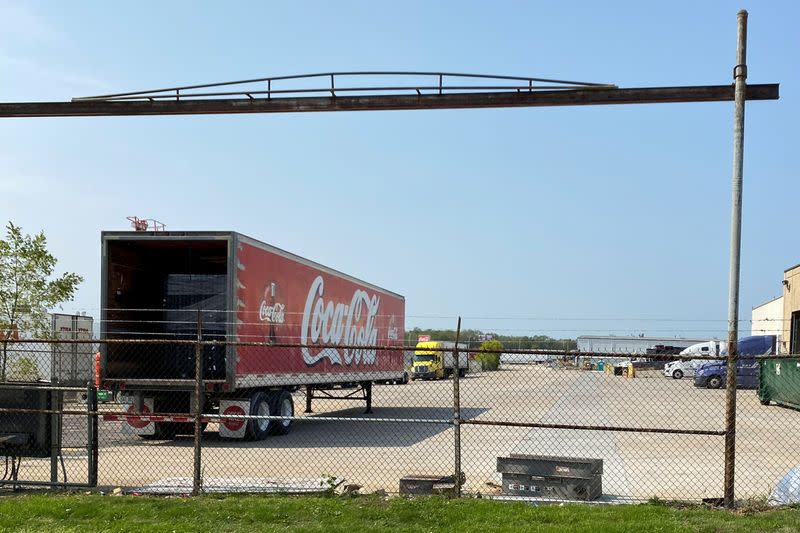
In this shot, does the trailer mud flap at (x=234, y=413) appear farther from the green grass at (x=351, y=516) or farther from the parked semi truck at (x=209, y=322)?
the green grass at (x=351, y=516)

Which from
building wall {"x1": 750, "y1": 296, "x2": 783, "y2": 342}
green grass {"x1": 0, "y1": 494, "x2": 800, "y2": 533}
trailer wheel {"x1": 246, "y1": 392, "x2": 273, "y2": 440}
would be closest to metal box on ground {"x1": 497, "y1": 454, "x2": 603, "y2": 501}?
green grass {"x1": 0, "y1": 494, "x2": 800, "y2": 533}

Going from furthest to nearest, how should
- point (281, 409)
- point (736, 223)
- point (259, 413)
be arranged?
point (281, 409) < point (259, 413) < point (736, 223)

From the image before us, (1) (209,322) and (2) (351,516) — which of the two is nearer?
(2) (351,516)

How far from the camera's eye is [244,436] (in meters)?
17.1

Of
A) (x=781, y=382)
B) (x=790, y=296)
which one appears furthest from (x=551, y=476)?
(x=790, y=296)

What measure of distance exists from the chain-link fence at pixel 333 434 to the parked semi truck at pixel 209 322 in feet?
0.19

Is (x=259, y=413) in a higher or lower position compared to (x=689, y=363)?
higher

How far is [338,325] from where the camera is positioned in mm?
21969

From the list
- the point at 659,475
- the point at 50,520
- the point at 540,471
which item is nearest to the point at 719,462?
the point at 659,475

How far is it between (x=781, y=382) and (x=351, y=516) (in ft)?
76.6

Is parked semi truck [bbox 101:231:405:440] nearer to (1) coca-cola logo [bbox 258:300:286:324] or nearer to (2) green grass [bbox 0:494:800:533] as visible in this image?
(1) coca-cola logo [bbox 258:300:286:324]

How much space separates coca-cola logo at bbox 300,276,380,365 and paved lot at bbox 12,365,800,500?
187cm

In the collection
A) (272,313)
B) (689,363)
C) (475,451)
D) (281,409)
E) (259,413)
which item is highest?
(272,313)

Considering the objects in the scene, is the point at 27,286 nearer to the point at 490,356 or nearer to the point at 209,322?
the point at 209,322
